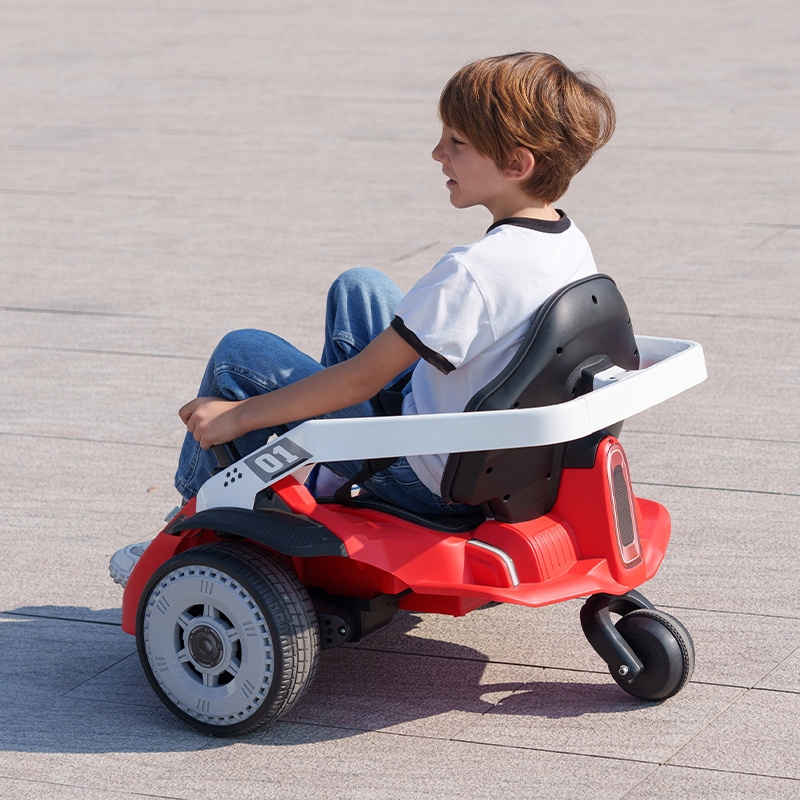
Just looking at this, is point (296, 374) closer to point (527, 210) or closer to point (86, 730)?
point (527, 210)

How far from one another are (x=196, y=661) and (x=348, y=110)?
8.88 meters

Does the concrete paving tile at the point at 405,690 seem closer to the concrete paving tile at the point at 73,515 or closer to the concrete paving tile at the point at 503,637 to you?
the concrete paving tile at the point at 503,637

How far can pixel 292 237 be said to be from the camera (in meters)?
7.82

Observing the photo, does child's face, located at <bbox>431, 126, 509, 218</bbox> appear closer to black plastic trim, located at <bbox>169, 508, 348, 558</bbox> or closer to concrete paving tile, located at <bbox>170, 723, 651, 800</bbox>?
black plastic trim, located at <bbox>169, 508, 348, 558</bbox>

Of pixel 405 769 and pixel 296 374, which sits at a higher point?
pixel 296 374

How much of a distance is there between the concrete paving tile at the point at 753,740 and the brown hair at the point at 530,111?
4.01 ft

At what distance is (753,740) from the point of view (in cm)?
303

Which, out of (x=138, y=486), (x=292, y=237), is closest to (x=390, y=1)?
(x=292, y=237)

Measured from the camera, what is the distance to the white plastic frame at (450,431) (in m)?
2.78

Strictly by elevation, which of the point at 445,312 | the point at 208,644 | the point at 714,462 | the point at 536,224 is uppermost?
the point at 536,224

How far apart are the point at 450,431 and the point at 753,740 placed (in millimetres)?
959

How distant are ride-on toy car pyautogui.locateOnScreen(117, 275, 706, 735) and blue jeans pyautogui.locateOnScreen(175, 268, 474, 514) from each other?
5 cm

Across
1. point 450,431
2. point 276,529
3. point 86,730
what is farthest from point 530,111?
point 86,730

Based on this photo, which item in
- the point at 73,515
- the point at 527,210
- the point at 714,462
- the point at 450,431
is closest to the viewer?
the point at 450,431
